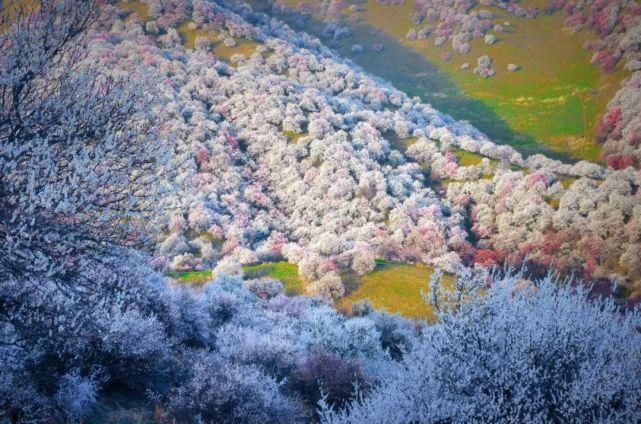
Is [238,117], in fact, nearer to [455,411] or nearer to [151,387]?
[151,387]

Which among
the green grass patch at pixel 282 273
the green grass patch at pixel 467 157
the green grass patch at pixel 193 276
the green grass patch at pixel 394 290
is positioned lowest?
the green grass patch at pixel 193 276

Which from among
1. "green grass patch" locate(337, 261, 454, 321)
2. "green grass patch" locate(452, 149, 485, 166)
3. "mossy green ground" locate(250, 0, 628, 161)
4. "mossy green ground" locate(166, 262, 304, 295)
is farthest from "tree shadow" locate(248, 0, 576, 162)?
"mossy green ground" locate(166, 262, 304, 295)

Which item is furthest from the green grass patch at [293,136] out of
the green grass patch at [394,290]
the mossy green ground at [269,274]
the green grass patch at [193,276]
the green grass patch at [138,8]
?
the green grass patch at [138,8]

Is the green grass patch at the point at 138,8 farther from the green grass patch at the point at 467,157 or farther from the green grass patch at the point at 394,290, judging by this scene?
the green grass patch at the point at 394,290

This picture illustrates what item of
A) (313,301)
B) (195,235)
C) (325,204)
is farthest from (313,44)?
(313,301)

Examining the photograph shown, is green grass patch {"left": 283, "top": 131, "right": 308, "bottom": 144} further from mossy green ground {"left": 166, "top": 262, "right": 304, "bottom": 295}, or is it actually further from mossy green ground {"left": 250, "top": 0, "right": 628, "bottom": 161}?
mossy green ground {"left": 250, "top": 0, "right": 628, "bottom": 161}
